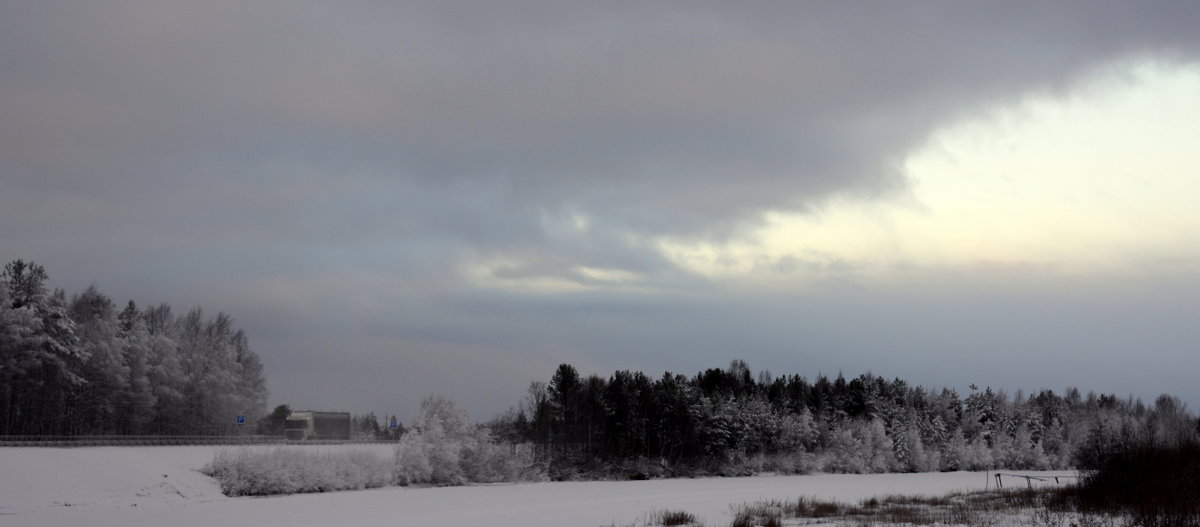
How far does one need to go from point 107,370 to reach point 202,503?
35762 millimetres

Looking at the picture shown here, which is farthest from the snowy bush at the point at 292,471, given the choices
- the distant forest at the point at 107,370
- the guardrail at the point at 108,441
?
the distant forest at the point at 107,370

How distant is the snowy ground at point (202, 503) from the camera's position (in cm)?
4356

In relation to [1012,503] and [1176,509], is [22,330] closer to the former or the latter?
[1012,503]

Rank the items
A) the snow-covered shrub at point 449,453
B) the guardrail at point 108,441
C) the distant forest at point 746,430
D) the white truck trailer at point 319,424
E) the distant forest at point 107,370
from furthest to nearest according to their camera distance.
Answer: the white truck trailer at point 319,424
the distant forest at point 746,430
the snow-covered shrub at point 449,453
the distant forest at point 107,370
the guardrail at point 108,441

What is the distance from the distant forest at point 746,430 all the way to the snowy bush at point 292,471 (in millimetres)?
18524

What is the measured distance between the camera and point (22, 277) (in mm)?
75812

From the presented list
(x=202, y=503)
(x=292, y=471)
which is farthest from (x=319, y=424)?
(x=202, y=503)

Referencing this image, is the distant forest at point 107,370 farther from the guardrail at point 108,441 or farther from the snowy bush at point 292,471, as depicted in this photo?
the snowy bush at point 292,471

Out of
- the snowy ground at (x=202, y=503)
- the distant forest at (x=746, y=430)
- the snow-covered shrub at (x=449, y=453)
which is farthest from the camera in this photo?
the distant forest at (x=746, y=430)

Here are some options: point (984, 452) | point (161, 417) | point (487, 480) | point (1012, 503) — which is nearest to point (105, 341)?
point (161, 417)

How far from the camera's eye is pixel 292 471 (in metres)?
65.9

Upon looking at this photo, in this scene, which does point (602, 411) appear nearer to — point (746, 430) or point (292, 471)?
point (746, 430)

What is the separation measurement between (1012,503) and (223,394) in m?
86.4

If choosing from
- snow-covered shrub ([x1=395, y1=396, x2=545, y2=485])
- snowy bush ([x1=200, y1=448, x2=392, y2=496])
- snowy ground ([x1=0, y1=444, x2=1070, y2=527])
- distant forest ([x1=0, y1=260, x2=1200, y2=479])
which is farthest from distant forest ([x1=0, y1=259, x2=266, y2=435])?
snow-covered shrub ([x1=395, y1=396, x2=545, y2=485])
